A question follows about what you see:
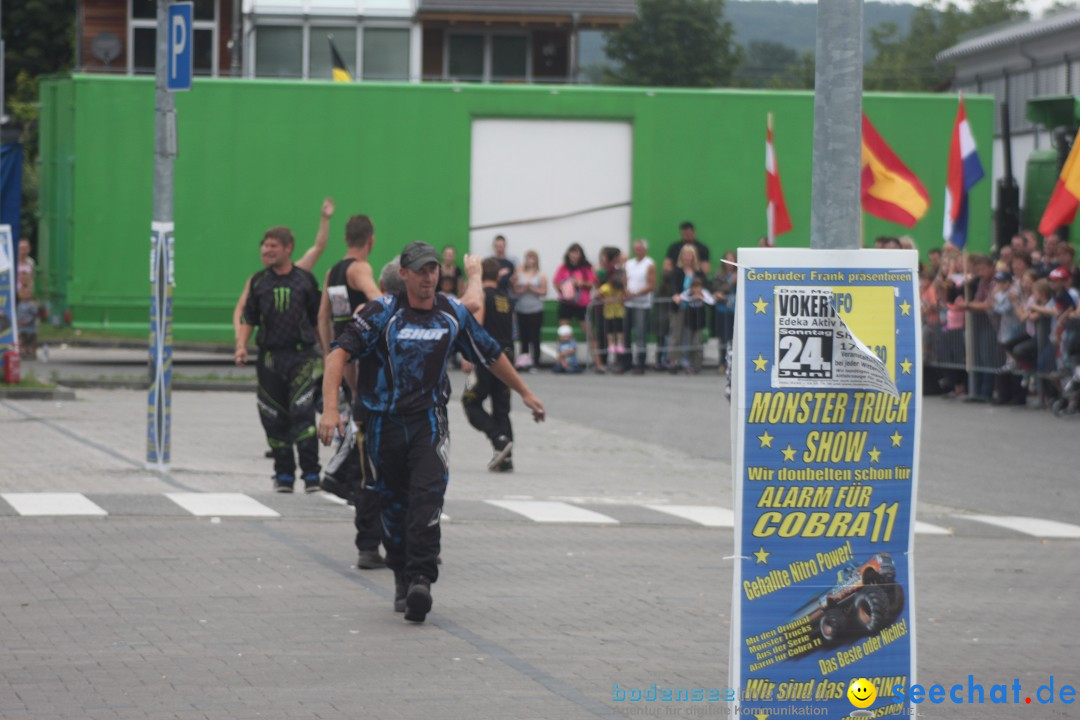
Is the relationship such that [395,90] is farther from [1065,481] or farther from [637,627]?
[637,627]

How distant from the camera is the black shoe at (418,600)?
8.52 metres

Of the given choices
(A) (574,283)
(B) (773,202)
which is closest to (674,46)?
(A) (574,283)

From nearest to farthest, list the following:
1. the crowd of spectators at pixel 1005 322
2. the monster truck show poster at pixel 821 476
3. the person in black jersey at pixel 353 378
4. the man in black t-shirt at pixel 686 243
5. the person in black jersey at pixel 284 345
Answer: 1. the monster truck show poster at pixel 821 476
2. the person in black jersey at pixel 353 378
3. the person in black jersey at pixel 284 345
4. the crowd of spectators at pixel 1005 322
5. the man in black t-shirt at pixel 686 243

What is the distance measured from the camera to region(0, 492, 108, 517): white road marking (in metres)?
11.7

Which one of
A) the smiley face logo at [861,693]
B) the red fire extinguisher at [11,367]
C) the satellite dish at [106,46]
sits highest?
the satellite dish at [106,46]

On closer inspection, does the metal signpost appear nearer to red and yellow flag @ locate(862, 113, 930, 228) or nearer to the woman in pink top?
red and yellow flag @ locate(862, 113, 930, 228)

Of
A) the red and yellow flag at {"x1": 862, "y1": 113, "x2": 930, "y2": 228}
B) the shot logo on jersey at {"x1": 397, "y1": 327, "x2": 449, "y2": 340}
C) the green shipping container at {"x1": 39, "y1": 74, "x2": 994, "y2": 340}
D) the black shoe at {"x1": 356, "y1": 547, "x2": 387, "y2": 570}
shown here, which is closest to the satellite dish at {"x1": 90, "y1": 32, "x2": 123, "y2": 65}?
the green shipping container at {"x1": 39, "y1": 74, "x2": 994, "y2": 340}

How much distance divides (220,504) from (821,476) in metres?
7.17

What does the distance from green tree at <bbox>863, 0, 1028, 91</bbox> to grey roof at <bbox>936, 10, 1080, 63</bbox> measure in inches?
1837

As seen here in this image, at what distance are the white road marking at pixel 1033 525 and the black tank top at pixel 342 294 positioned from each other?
482cm

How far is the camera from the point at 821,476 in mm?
5961

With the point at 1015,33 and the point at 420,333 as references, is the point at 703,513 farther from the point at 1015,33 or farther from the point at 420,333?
the point at 1015,33

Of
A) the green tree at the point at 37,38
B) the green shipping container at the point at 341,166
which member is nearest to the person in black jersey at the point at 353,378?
the green shipping container at the point at 341,166

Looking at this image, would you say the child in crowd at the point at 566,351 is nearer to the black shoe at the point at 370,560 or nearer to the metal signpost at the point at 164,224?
the metal signpost at the point at 164,224
